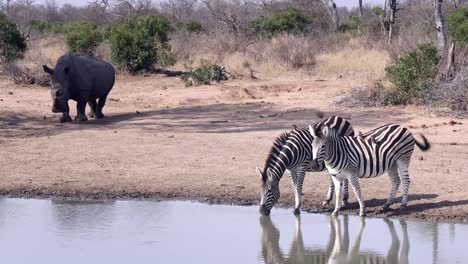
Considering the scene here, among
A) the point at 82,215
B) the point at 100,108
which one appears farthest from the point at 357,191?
the point at 100,108

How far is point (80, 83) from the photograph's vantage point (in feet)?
64.2

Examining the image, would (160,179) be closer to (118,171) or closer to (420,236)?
(118,171)

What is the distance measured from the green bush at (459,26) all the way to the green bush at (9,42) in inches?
493

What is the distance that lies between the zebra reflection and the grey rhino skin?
366 inches

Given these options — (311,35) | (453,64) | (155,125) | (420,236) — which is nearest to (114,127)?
(155,125)

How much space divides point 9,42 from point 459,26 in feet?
42.4

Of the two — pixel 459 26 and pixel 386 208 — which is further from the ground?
pixel 459 26

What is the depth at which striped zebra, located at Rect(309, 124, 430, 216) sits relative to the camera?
10648 millimetres

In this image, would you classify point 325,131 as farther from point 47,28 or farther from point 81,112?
point 47,28

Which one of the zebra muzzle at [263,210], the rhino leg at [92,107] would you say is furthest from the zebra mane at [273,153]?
the rhino leg at [92,107]

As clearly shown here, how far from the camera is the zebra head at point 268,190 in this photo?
423 inches

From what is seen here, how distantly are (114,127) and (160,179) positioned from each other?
17.2 feet

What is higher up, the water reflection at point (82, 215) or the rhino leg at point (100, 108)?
the rhino leg at point (100, 108)

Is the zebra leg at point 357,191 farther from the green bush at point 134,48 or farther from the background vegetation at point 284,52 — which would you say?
the green bush at point 134,48
